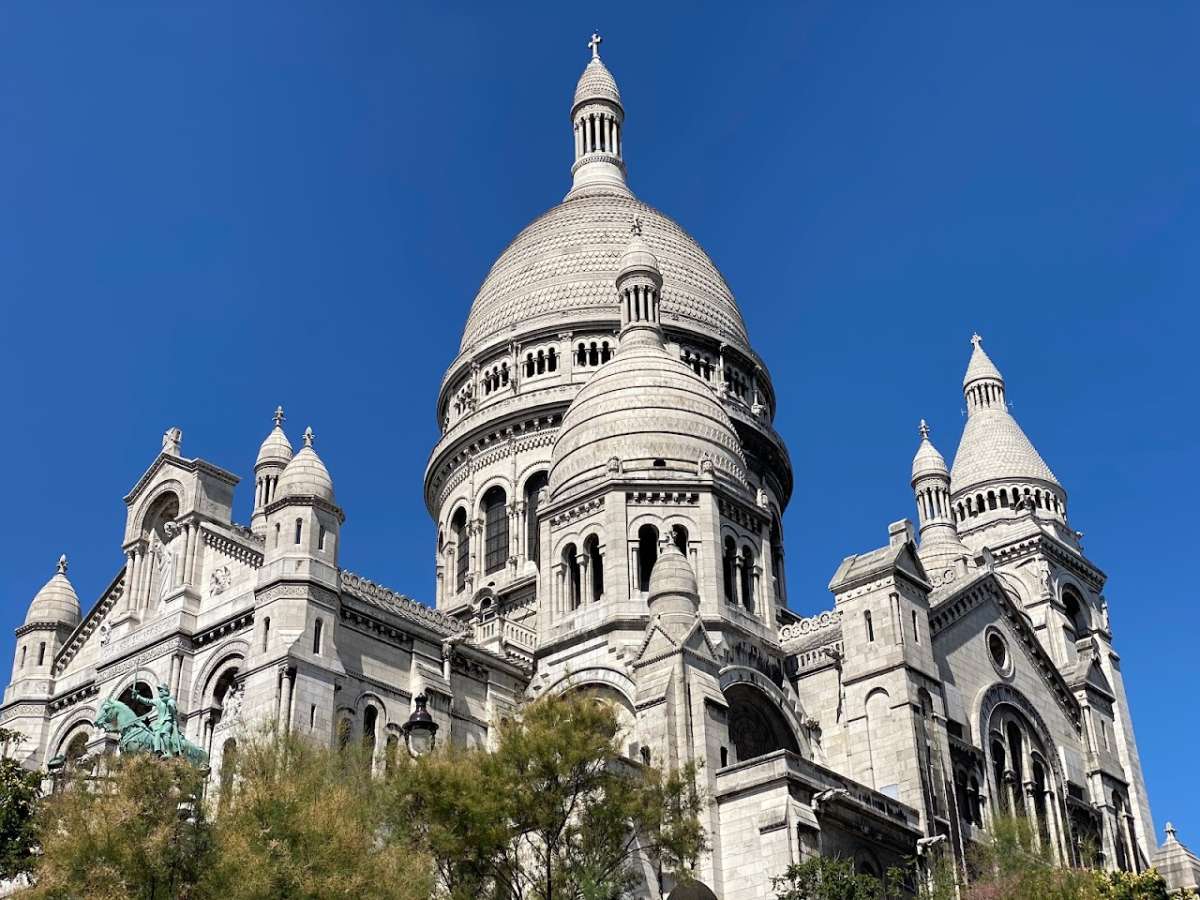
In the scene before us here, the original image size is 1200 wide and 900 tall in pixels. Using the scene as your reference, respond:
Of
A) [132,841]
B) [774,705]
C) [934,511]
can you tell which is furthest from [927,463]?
[132,841]

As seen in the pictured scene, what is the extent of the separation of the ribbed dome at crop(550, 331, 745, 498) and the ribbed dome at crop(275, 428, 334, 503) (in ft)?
34.4

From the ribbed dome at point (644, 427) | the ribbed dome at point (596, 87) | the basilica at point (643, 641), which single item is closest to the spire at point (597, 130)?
the ribbed dome at point (596, 87)

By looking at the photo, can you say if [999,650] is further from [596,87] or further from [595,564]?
[596,87]

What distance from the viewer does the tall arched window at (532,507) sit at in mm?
67062

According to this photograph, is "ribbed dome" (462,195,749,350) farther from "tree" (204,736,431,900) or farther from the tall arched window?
"tree" (204,736,431,900)

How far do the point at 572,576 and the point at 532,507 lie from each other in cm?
1259

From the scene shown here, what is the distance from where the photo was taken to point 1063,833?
5659cm

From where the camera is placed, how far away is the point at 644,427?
57.6m

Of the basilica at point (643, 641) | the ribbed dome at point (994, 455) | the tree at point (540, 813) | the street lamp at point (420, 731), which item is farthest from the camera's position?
the ribbed dome at point (994, 455)

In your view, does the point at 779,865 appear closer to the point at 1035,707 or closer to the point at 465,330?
the point at 1035,707

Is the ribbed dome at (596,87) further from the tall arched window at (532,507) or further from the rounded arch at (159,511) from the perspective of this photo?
the rounded arch at (159,511)

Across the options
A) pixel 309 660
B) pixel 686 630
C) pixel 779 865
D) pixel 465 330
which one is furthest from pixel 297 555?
pixel 465 330

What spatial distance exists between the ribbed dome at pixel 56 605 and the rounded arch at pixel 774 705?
22.6m

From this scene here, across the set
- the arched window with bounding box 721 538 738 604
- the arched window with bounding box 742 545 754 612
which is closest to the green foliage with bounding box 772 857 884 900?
the arched window with bounding box 721 538 738 604
